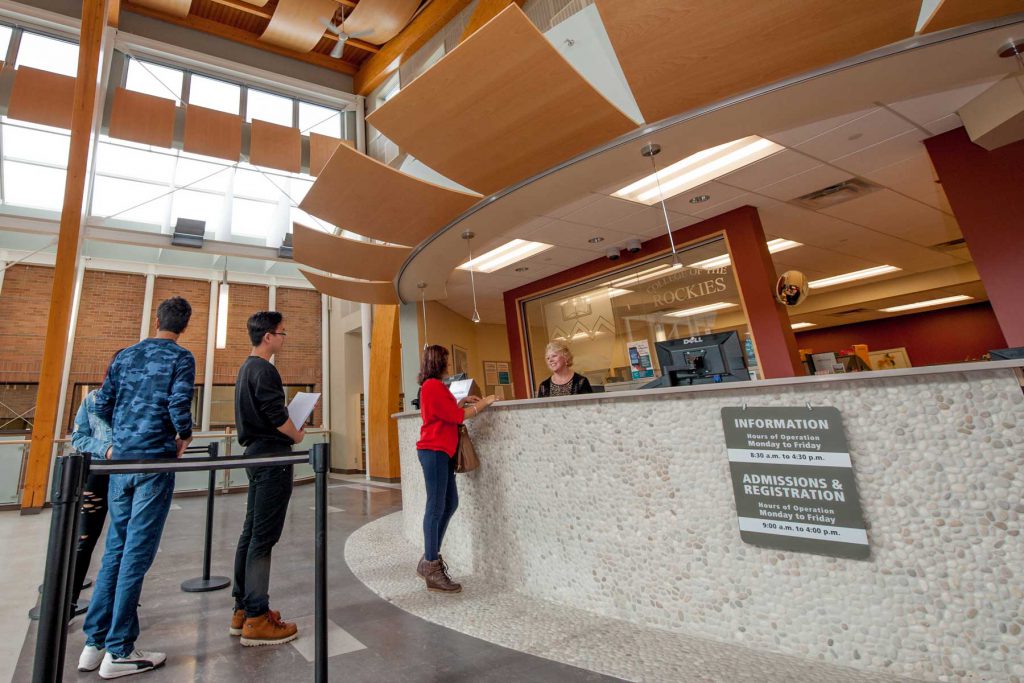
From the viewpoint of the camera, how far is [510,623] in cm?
217

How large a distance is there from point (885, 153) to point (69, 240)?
30.6ft

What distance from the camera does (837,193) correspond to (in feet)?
15.4

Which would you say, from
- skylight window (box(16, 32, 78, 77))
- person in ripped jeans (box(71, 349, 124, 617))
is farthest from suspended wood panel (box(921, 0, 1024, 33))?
skylight window (box(16, 32, 78, 77))

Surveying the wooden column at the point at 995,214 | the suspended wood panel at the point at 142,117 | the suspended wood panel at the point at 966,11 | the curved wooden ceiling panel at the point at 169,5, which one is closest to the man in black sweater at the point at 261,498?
the suspended wood panel at the point at 966,11

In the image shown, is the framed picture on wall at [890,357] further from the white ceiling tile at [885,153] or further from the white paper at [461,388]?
the white paper at [461,388]

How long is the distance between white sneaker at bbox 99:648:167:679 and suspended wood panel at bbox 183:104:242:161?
678 cm

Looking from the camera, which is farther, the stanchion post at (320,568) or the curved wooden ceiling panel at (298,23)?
the curved wooden ceiling panel at (298,23)

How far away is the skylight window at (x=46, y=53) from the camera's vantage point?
7625mm

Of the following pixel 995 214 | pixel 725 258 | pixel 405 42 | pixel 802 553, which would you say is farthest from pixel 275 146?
pixel 995 214

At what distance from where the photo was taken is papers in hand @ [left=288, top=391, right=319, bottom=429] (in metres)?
2.27

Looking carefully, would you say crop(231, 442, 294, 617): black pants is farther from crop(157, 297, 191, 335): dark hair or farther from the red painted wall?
the red painted wall

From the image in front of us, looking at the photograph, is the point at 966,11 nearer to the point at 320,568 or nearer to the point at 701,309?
the point at 701,309

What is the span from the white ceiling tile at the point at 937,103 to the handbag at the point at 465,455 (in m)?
3.82

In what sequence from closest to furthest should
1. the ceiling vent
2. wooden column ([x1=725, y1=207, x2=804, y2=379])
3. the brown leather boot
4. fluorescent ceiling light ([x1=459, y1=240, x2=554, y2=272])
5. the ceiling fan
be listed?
the brown leather boot, the ceiling vent, wooden column ([x1=725, y1=207, x2=804, y2=379]), fluorescent ceiling light ([x1=459, y1=240, x2=554, y2=272]), the ceiling fan
